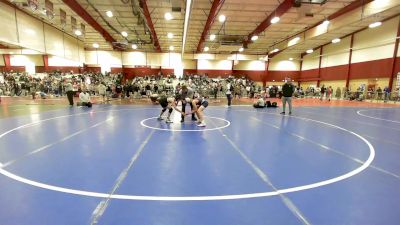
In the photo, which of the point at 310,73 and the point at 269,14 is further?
the point at 310,73

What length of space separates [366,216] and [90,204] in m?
3.44

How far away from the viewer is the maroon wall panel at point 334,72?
2981cm

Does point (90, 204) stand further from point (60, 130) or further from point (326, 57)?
point (326, 57)

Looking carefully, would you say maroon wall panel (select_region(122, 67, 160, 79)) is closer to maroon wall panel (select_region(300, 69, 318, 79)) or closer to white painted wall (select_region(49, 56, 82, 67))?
white painted wall (select_region(49, 56, 82, 67))

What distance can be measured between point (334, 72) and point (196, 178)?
33.8 meters

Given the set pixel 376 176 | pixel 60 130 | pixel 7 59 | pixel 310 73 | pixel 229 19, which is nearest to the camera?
pixel 376 176

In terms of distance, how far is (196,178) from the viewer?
3.85 meters

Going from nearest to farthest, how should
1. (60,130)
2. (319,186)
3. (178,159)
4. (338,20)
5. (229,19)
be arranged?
(319,186)
(178,159)
(60,130)
(338,20)
(229,19)

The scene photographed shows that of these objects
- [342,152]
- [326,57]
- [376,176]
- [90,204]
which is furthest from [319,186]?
[326,57]

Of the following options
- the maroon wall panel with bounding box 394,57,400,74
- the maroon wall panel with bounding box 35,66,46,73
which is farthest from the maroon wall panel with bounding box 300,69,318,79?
the maroon wall panel with bounding box 35,66,46,73

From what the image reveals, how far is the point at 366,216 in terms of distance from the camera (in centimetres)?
284

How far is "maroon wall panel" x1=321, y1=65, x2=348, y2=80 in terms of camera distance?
2981cm

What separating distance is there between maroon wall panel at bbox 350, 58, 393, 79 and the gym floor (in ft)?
72.7

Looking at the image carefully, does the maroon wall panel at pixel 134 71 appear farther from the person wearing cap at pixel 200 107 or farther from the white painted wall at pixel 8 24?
the person wearing cap at pixel 200 107
